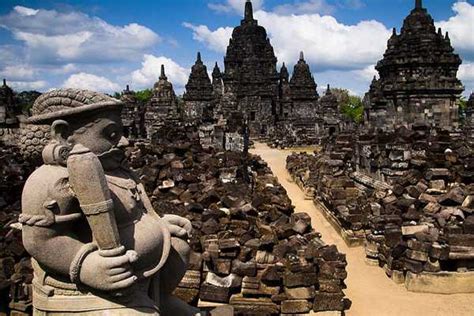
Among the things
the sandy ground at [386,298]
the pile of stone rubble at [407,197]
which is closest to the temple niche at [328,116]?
the pile of stone rubble at [407,197]

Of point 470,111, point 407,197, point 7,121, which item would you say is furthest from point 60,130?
point 470,111

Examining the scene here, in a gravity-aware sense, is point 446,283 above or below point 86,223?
below

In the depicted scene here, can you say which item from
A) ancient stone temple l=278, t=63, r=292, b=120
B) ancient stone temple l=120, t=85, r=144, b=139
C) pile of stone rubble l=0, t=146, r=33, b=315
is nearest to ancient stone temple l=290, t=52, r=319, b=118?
ancient stone temple l=278, t=63, r=292, b=120

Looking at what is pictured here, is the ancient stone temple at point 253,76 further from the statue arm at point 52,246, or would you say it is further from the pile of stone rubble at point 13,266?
the statue arm at point 52,246

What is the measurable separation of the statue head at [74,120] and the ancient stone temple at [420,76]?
14054mm

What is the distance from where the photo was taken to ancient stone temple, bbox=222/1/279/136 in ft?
120

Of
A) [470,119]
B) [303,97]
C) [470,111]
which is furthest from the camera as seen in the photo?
[303,97]

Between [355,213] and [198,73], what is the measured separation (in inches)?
1248

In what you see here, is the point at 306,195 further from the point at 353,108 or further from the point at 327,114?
the point at 353,108

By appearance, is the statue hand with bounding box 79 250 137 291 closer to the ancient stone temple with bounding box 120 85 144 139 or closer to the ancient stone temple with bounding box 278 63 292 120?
the ancient stone temple with bounding box 120 85 144 139

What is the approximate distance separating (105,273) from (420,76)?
15882 mm

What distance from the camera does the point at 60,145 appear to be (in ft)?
9.64

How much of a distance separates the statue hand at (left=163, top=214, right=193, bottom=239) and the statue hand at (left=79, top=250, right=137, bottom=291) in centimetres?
57

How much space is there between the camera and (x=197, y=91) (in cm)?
3947
